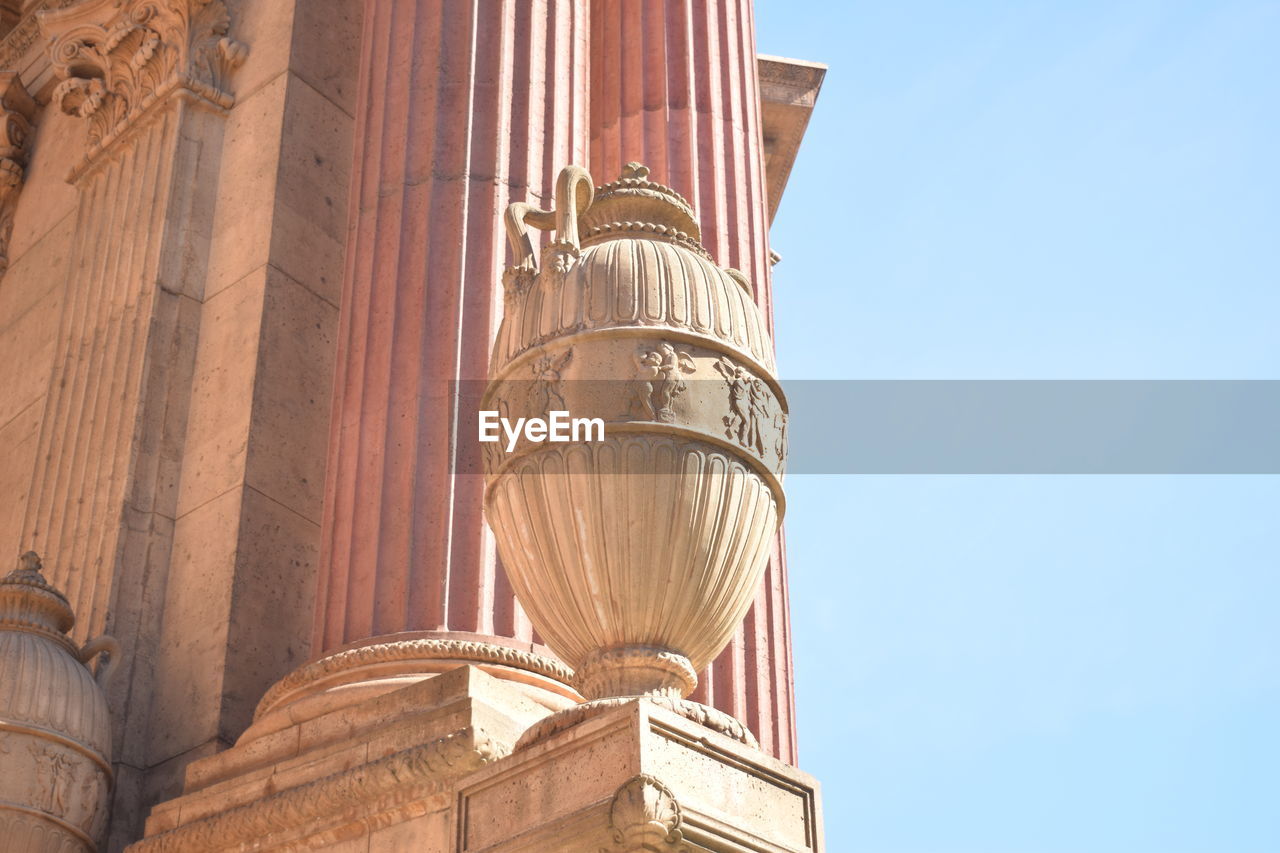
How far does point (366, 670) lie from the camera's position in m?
9.44

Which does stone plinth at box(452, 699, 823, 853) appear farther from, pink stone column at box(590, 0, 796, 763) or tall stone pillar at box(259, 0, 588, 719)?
pink stone column at box(590, 0, 796, 763)

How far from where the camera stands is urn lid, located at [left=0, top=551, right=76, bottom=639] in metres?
10.5

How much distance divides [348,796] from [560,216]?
3.09 m

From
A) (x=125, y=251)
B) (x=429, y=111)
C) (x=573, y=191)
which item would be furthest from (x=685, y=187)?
(x=573, y=191)

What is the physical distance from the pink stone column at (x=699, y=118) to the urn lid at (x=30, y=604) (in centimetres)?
452

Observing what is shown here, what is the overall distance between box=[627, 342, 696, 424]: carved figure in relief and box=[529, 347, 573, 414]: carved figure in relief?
0.94 feet

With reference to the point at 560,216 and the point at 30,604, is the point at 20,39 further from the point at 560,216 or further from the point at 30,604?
→ the point at 560,216

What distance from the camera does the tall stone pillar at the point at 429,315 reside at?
9766 mm

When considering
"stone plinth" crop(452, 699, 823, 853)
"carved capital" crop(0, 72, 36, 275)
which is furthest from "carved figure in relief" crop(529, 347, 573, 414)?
"carved capital" crop(0, 72, 36, 275)

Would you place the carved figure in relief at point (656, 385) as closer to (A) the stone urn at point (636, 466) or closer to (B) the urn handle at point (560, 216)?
(A) the stone urn at point (636, 466)

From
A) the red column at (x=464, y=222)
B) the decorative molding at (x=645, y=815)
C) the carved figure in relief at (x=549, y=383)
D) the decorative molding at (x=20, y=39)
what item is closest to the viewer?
the decorative molding at (x=645, y=815)

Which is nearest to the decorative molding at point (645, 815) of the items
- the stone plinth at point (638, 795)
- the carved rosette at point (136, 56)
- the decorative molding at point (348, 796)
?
the stone plinth at point (638, 795)

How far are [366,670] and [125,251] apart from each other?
603 cm

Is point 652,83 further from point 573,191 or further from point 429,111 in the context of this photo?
point 573,191
